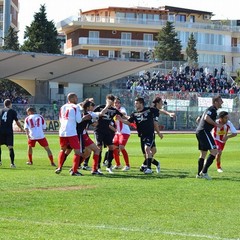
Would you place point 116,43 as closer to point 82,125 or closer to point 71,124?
point 82,125

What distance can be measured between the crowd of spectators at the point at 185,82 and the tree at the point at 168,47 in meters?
16.1

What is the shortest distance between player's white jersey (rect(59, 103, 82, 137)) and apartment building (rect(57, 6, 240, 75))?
80.5 metres

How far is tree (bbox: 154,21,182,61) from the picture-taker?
312ft

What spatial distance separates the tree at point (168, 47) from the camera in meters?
95.1

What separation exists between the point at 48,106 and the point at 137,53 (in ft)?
171

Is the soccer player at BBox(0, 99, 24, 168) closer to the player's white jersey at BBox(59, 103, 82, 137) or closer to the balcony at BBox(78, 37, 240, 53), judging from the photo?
the player's white jersey at BBox(59, 103, 82, 137)

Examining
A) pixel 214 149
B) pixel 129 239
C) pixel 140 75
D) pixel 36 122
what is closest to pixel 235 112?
pixel 140 75

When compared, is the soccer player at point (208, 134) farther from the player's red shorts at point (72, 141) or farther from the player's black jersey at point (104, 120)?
the player's red shorts at point (72, 141)

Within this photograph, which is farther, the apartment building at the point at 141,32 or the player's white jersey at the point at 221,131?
the apartment building at the point at 141,32

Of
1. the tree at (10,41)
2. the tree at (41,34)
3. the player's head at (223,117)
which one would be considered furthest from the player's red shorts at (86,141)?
the tree at (41,34)

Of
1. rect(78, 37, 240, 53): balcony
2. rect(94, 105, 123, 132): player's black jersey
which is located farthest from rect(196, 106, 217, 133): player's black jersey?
rect(78, 37, 240, 53): balcony

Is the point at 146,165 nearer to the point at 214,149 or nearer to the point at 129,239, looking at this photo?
the point at 214,149

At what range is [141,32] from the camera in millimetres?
108625

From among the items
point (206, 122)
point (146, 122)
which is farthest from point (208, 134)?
point (146, 122)
